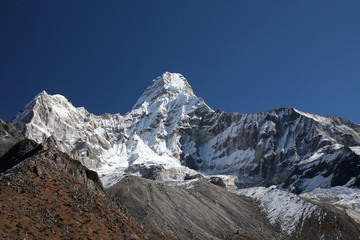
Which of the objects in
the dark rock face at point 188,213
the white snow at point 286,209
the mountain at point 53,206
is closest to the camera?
the mountain at point 53,206

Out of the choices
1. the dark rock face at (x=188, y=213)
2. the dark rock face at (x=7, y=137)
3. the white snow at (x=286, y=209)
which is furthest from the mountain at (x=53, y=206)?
the white snow at (x=286, y=209)

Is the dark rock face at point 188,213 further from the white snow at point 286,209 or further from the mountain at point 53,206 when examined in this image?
the mountain at point 53,206

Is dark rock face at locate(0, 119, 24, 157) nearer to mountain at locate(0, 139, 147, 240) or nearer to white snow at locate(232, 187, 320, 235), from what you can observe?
mountain at locate(0, 139, 147, 240)

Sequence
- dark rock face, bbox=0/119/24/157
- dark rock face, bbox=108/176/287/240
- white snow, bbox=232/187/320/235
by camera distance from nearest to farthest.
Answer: dark rock face, bbox=108/176/287/240, dark rock face, bbox=0/119/24/157, white snow, bbox=232/187/320/235

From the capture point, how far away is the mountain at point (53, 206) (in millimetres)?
68812

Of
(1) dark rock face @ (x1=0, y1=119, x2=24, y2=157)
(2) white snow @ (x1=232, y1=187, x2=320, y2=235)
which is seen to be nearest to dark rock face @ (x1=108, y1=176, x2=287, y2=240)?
(2) white snow @ (x1=232, y1=187, x2=320, y2=235)

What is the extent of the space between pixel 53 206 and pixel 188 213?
76756 mm

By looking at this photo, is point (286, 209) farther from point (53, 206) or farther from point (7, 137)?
point (53, 206)

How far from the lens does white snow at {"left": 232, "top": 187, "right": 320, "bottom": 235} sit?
165 meters

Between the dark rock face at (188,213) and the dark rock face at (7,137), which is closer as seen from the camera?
the dark rock face at (188,213)

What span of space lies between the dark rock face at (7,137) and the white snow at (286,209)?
88.2m

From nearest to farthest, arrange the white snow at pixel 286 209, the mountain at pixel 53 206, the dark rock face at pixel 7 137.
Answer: the mountain at pixel 53 206 < the dark rock face at pixel 7 137 < the white snow at pixel 286 209

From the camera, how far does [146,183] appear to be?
161875 millimetres

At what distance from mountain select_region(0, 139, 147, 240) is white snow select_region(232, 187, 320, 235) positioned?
8406cm
